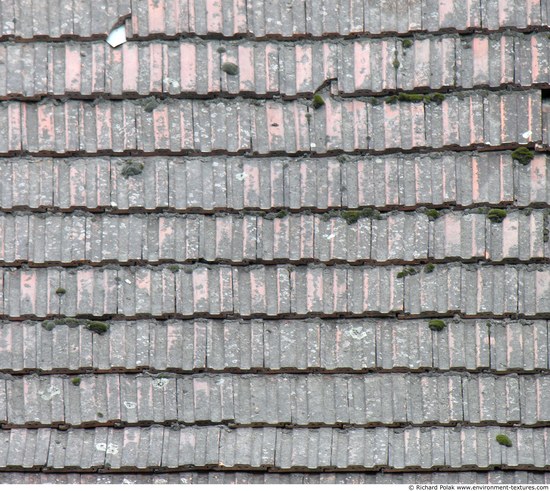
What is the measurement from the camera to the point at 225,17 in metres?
4.91

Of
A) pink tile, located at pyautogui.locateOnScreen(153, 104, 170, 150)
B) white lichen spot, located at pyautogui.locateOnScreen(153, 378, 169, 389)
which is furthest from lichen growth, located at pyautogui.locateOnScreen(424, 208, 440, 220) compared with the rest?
white lichen spot, located at pyautogui.locateOnScreen(153, 378, 169, 389)

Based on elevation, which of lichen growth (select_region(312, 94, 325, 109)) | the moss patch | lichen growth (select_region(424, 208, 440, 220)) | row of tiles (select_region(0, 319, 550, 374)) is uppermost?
lichen growth (select_region(312, 94, 325, 109))

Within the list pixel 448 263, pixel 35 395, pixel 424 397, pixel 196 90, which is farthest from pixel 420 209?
pixel 35 395

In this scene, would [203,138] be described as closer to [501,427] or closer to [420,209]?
[420,209]

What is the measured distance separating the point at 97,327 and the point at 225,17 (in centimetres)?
186

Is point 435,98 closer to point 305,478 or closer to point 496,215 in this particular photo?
point 496,215

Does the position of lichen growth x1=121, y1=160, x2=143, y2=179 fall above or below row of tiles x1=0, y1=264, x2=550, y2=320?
above

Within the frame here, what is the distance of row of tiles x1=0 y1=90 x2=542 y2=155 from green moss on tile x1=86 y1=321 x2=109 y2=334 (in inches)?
37.6

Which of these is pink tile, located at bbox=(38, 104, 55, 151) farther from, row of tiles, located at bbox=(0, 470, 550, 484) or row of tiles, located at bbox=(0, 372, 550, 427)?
row of tiles, located at bbox=(0, 470, 550, 484)

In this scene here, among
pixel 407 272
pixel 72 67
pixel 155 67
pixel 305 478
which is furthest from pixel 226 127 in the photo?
pixel 305 478

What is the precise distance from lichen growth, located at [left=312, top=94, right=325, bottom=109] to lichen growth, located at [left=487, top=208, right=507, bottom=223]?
1.11 meters

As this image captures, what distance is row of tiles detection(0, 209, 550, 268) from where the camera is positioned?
4.88 metres

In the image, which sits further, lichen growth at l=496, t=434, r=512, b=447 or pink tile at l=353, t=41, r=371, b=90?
pink tile at l=353, t=41, r=371, b=90

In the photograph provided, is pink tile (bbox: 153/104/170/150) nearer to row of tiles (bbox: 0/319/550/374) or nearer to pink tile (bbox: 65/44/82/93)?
pink tile (bbox: 65/44/82/93)
